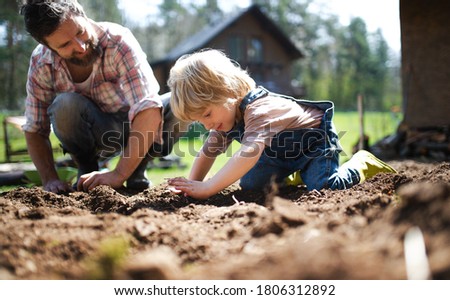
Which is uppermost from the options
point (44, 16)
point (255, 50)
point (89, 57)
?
point (44, 16)

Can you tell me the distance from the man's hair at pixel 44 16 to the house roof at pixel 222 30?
47.7 feet

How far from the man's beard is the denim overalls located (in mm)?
1060

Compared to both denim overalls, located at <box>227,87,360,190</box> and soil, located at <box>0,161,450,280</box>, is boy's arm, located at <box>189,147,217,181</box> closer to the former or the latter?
denim overalls, located at <box>227,87,360,190</box>

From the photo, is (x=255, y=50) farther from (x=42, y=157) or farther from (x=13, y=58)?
(x=42, y=157)

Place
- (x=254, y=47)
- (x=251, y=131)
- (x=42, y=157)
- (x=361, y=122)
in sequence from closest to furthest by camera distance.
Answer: (x=251, y=131)
(x=42, y=157)
(x=361, y=122)
(x=254, y=47)

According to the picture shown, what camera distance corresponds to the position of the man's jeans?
3.00m

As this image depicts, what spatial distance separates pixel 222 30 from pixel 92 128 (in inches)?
630

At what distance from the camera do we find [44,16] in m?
2.51

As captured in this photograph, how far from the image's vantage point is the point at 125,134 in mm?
3371

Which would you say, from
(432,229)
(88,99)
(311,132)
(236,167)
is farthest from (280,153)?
(432,229)

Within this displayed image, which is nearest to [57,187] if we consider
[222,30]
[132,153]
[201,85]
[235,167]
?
[132,153]

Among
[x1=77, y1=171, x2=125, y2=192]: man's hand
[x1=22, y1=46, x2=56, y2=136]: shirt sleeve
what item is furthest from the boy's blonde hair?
[x1=22, y1=46, x2=56, y2=136]: shirt sleeve

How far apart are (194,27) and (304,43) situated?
494 inches

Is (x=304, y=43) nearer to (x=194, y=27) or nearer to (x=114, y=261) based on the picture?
→ (x=194, y=27)
